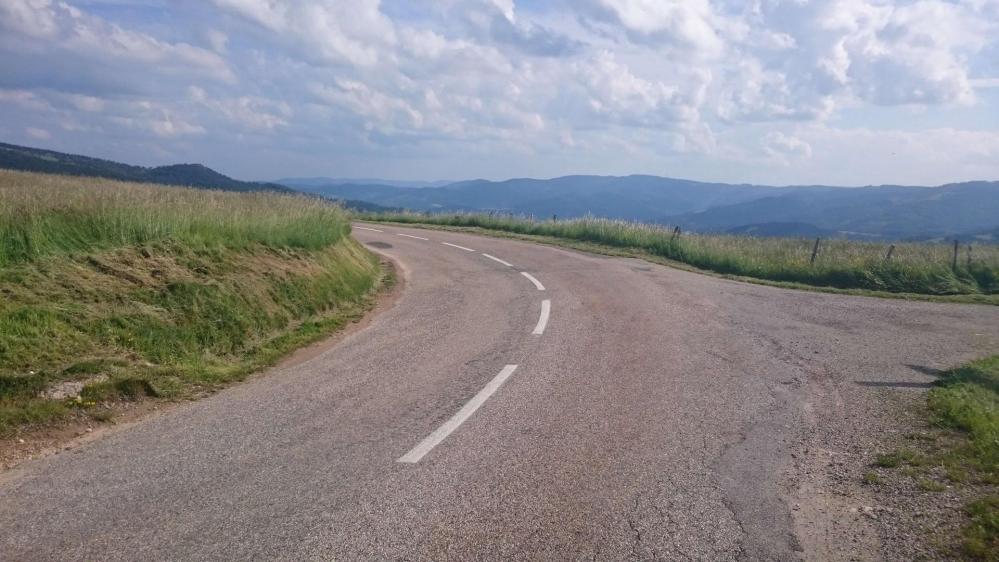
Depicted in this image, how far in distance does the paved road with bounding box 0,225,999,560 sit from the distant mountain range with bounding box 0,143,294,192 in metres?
24.0

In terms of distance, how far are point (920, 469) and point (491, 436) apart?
334cm

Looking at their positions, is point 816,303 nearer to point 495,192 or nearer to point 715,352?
point 715,352

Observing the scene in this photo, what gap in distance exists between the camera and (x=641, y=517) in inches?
184

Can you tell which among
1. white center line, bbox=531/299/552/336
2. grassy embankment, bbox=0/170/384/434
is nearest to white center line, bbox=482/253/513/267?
white center line, bbox=531/299/552/336

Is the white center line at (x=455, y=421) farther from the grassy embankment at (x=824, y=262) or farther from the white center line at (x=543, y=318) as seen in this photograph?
the grassy embankment at (x=824, y=262)

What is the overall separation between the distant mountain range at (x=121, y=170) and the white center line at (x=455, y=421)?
978 inches

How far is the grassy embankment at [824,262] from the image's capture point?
19.2 metres

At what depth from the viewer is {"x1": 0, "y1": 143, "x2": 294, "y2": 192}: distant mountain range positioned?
33.2 metres

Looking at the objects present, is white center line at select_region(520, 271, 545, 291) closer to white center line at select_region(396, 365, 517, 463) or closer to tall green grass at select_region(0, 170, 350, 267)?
tall green grass at select_region(0, 170, 350, 267)

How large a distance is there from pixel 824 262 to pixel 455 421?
1832 cm

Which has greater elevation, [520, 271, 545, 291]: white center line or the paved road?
[520, 271, 545, 291]: white center line

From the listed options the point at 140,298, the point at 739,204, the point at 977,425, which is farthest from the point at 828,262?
the point at 739,204

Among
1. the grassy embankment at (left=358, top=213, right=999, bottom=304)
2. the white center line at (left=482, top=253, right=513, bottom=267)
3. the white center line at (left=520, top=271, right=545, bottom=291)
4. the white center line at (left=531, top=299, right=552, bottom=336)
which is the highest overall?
the grassy embankment at (left=358, top=213, right=999, bottom=304)

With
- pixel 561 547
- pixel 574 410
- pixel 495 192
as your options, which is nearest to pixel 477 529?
pixel 561 547
